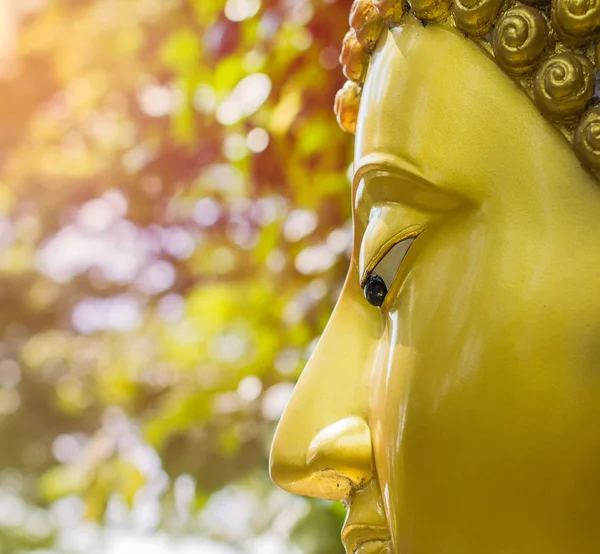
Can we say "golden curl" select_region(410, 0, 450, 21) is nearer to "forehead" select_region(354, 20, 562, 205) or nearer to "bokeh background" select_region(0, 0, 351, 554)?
"forehead" select_region(354, 20, 562, 205)

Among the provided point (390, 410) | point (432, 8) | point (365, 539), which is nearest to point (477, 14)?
point (432, 8)

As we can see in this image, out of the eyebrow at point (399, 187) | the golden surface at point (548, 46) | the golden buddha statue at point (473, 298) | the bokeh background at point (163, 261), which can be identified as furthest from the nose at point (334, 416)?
the bokeh background at point (163, 261)

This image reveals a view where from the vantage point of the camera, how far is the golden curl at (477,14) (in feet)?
1.80

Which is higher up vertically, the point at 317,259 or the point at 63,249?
the point at 317,259

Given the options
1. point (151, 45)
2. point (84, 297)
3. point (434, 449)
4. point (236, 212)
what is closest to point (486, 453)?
point (434, 449)

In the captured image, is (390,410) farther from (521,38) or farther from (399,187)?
(521,38)

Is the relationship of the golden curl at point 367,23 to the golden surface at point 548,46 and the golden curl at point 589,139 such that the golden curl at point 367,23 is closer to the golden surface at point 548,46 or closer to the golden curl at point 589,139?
the golden surface at point 548,46

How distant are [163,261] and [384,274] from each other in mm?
1296

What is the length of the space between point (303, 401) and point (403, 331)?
0.10 meters

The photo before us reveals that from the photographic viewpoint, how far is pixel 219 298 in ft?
4.93

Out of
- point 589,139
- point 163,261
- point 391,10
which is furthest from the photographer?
point 163,261

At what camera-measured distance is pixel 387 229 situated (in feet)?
1.85

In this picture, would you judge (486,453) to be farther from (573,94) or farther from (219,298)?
(219,298)

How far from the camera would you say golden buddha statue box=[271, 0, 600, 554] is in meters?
0.49
